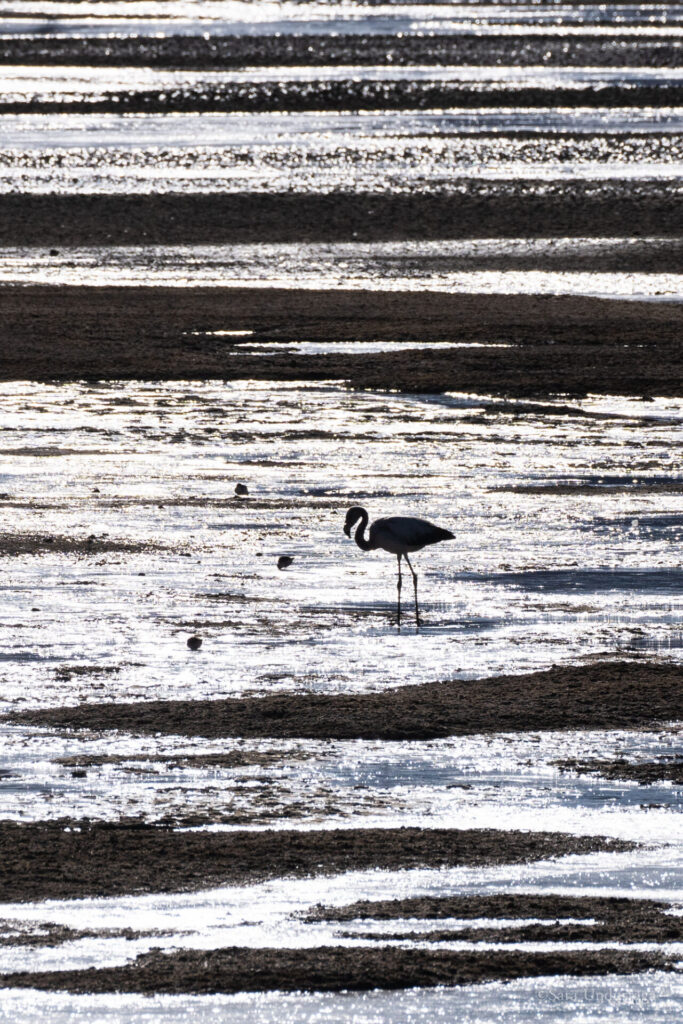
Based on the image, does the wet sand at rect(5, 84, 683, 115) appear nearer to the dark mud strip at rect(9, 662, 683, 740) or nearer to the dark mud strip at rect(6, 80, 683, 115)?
the dark mud strip at rect(6, 80, 683, 115)

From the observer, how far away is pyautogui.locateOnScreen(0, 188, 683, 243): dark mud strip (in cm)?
2739

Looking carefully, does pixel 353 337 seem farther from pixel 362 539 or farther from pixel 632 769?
pixel 632 769

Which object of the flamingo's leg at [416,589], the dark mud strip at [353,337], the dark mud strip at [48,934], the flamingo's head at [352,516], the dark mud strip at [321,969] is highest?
the dark mud strip at [353,337]

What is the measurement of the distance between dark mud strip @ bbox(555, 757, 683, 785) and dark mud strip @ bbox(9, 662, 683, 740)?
1.57 ft

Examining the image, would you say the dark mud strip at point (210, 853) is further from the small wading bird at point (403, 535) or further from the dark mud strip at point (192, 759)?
the small wading bird at point (403, 535)

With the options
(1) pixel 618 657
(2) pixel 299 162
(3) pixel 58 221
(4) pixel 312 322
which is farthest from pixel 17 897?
(2) pixel 299 162

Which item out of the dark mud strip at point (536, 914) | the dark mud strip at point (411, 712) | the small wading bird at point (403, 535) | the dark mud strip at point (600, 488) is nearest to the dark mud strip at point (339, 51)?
the dark mud strip at point (600, 488)

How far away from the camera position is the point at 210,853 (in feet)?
23.1

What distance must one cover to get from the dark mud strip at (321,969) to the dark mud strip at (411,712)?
7.47 ft

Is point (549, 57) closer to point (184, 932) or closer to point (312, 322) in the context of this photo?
point (312, 322)

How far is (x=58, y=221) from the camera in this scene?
28359 millimetres

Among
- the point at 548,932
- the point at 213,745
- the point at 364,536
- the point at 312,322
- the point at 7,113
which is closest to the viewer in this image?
the point at 548,932

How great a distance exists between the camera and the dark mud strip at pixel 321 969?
598cm

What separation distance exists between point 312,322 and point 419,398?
3688mm
